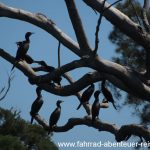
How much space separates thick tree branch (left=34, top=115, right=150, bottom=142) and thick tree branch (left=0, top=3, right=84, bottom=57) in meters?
0.87

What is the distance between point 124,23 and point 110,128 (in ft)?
→ 4.09

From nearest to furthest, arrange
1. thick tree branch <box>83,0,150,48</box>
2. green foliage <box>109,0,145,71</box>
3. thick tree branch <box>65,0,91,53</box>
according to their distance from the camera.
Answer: thick tree branch <box>65,0,91,53</box> < thick tree branch <box>83,0,150,48</box> < green foliage <box>109,0,145,71</box>

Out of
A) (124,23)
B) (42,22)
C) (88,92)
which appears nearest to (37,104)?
(88,92)

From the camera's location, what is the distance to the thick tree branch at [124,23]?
5.25 meters

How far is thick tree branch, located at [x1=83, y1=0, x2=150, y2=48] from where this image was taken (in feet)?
17.2

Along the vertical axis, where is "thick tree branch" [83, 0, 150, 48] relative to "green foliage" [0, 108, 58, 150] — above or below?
below

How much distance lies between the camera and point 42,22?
558cm

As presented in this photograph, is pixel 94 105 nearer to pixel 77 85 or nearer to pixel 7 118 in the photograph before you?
pixel 77 85

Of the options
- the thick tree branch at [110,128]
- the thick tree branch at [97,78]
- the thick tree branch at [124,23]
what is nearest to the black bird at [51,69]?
the thick tree branch at [97,78]

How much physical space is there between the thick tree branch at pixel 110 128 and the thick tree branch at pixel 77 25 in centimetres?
96

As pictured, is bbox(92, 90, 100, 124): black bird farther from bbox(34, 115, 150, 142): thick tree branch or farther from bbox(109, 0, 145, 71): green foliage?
bbox(109, 0, 145, 71): green foliage

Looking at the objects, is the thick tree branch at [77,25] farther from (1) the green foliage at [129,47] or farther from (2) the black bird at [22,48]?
(1) the green foliage at [129,47]

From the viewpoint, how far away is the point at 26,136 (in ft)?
96.8

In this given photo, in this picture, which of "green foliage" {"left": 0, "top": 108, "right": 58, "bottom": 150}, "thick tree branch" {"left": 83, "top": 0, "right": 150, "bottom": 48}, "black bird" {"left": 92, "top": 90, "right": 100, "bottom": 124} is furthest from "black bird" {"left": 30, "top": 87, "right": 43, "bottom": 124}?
"green foliage" {"left": 0, "top": 108, "right": 58, "bottom": 150}
